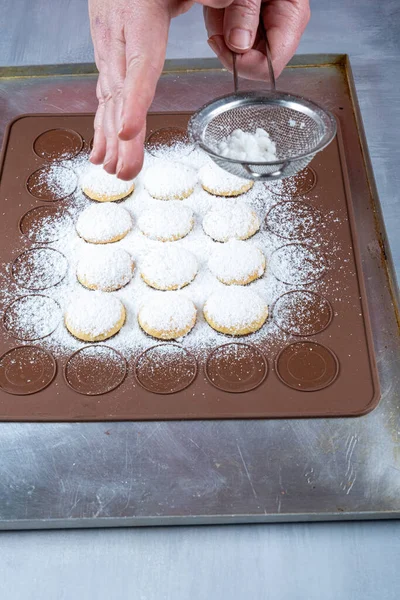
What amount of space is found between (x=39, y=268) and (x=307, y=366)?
55cm

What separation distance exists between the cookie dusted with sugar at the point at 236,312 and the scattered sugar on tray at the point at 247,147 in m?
0.25

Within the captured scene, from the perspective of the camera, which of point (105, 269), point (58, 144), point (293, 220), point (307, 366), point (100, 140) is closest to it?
point (100, 140)

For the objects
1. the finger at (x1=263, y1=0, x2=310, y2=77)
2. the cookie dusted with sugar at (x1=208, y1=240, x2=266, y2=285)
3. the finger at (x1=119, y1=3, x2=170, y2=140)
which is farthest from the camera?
the cookie dusted with sugar at (x1=208, y1=240, x2=266, y2=285)

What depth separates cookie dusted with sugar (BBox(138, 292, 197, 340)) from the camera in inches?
52.2

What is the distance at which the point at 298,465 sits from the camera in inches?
47.0

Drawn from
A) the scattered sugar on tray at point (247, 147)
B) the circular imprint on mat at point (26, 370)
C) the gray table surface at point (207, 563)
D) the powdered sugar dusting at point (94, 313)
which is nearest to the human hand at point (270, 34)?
the scattered sugar on tray at point (247, 147)

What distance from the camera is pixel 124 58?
3.64ft

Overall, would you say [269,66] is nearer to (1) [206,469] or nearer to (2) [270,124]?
(2) [270,124]

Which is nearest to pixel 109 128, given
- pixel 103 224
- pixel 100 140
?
pixel 100 140

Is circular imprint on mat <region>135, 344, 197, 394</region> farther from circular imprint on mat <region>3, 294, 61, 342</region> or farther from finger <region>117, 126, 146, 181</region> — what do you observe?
finger <region>117, 126, 146, 181</region>

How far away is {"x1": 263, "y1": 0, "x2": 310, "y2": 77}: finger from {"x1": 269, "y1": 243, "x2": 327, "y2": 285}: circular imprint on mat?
1.11ft

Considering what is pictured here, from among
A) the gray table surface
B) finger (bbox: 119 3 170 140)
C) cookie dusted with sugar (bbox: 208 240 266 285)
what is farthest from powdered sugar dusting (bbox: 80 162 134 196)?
the gray table surface

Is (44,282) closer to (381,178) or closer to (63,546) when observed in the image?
(63,546)

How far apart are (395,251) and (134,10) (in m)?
0.69
